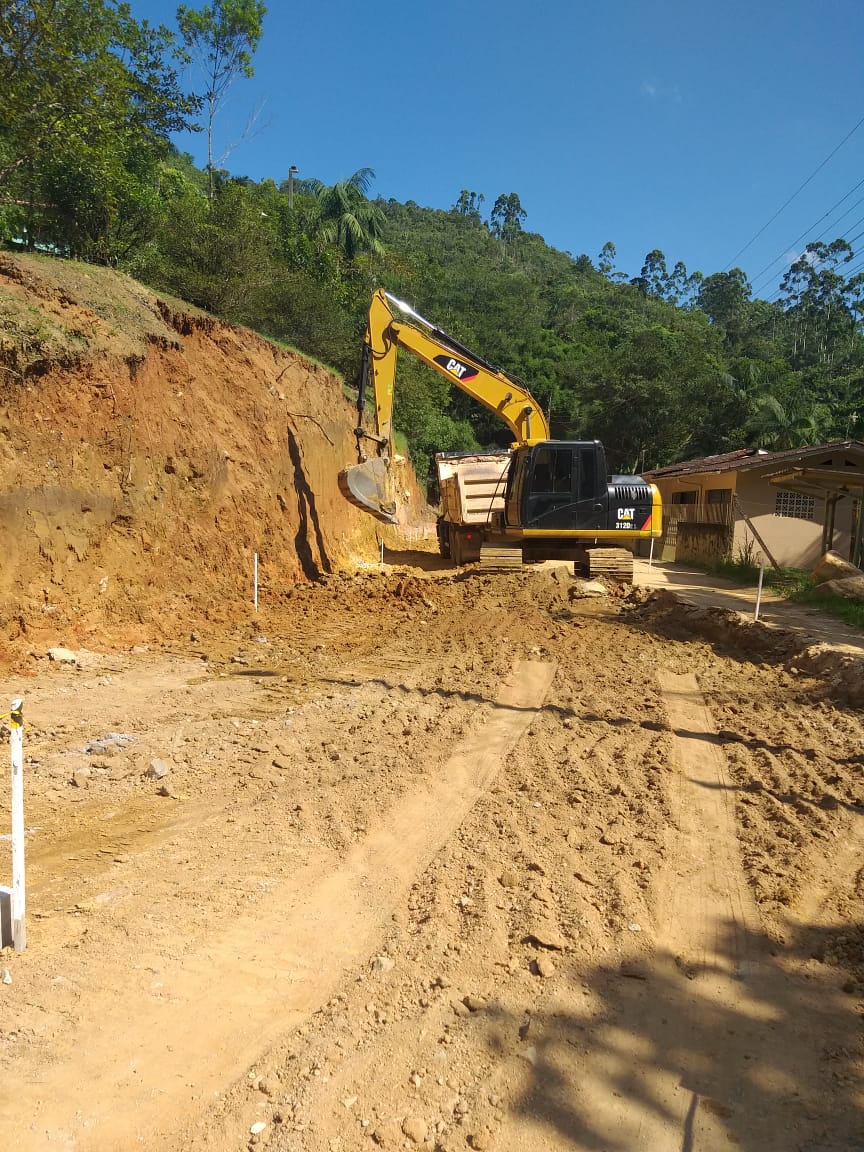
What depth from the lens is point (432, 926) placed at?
3.80 metres

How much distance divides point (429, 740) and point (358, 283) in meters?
31.7

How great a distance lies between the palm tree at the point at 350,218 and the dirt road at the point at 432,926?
34.8 metres

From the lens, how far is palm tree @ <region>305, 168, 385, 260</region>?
3816 cm

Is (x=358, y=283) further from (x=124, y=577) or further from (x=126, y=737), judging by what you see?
(x=126, y=737)

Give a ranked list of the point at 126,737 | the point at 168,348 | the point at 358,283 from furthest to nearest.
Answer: the point at 358,283, the point at 168,348, the point at 126,737

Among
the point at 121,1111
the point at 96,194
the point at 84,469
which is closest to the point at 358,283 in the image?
the point at 96,194

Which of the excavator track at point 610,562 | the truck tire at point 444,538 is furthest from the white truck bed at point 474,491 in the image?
the excavator track at point 610,562

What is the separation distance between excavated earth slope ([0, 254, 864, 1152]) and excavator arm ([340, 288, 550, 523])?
4.31 m

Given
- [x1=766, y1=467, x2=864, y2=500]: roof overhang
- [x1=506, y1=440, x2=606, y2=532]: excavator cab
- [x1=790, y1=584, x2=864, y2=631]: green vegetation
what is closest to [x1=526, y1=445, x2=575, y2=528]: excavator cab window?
[x1=506, y1=440, x2=606, y2=532]: excavator cab

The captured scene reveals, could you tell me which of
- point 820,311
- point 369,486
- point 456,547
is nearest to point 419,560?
point 456,547

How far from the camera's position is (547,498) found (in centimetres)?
1474

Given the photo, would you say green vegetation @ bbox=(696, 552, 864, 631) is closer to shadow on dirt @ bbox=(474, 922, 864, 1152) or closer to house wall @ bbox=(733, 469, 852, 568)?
house wall @ bbox=(733, 469, 852, 568)

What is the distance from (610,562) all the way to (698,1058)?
1259 centimetres

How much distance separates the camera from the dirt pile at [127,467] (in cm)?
895
